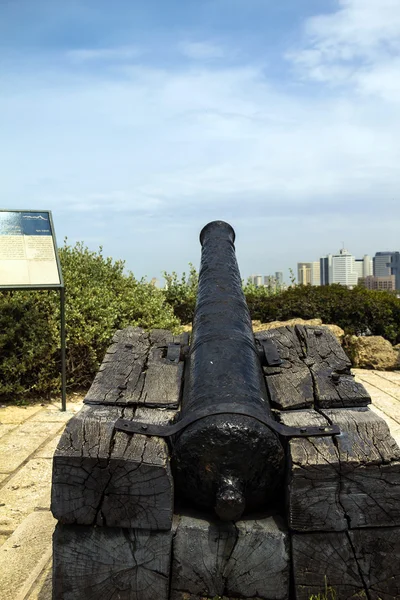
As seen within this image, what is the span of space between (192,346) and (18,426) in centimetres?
360

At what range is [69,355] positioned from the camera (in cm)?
764

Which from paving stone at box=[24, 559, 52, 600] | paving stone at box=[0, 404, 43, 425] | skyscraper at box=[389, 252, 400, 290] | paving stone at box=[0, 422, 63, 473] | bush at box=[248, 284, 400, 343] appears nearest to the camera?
paving stone at box=[24, 559, 52, 600]

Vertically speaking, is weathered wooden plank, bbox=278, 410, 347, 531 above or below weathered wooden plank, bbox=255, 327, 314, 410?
below

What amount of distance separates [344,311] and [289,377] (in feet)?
23.5

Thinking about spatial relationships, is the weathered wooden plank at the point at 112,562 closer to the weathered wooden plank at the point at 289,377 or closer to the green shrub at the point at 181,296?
the weathered wooden plank at the point at 289,377

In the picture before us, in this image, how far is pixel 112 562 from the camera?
2500mm

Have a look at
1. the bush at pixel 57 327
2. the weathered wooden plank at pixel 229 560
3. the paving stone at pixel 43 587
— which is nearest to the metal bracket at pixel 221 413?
the weathered wooden plank at pixel 229 560

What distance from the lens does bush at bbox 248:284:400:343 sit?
1006 centimetres

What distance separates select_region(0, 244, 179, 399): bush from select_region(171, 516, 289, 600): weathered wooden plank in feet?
16.2

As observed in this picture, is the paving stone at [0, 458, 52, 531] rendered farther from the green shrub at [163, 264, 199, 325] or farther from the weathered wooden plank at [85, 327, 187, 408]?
the green shrub at [163, 264, 199, 325]

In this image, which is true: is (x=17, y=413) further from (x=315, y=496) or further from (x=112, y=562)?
(x=315, y=496)

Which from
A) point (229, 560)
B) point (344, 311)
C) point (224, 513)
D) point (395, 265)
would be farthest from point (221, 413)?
point (395, 265)

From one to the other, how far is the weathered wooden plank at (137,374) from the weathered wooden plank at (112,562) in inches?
26.6

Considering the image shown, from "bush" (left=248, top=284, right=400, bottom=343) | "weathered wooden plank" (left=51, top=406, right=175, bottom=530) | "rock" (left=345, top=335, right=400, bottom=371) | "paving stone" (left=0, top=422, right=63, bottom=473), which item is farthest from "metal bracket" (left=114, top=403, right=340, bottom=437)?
"bush" (left=248, top=284, right=400, bottom=343)
